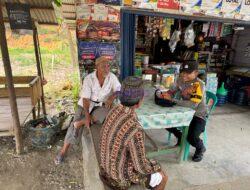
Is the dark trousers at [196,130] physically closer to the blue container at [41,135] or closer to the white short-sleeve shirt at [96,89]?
the white short-sleeve shirt at [96,89]

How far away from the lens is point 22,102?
4.45m

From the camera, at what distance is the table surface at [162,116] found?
2643 millimetres

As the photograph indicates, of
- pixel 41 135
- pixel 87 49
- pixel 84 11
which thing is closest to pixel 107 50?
pixel 87 49

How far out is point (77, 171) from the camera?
3.12 m

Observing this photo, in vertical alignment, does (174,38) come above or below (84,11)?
below

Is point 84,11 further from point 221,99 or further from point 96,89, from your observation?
point 221,99

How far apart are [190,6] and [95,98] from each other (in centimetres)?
217

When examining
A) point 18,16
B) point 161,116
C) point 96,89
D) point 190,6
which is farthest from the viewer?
point 190,6

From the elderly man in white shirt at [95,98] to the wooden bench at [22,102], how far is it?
1.14m

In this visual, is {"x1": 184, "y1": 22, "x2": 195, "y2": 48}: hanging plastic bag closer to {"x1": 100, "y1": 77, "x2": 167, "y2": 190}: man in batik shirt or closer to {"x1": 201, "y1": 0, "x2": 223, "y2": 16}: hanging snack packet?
{"x1": 201, "y1": 0, "x2": 223, "y2": 16}: hanging snack packet

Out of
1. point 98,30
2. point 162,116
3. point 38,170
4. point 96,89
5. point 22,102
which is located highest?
point 98,30

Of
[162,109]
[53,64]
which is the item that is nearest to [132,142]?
[162,109]

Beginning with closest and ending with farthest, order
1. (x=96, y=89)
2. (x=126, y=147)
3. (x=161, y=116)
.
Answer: (x=126, y=147) → (x=161, y=116) → (x=96, y=89)

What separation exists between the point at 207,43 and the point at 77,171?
5.12 m
